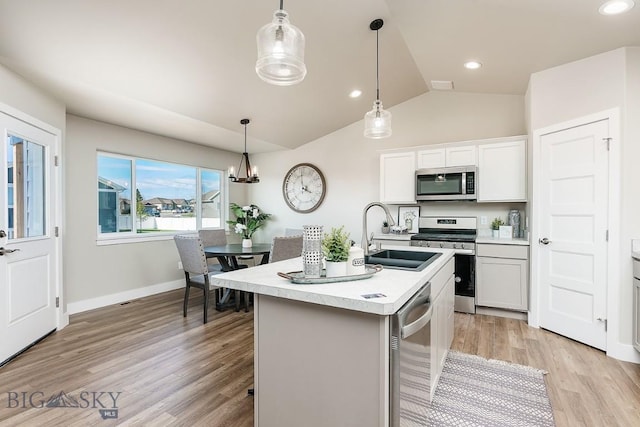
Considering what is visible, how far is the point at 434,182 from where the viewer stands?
428 cm

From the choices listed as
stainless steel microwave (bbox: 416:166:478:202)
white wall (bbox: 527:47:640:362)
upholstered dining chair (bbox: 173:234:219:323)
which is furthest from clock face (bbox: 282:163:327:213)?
white wall (bbox: 527:47:640:362)

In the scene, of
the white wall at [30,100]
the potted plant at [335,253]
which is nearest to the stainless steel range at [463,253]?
the potted plant at [335,253]

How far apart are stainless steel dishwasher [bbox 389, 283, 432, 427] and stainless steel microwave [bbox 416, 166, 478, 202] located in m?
2.67

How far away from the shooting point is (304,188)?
19.3ft

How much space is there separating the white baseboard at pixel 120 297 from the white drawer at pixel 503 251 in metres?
4.28

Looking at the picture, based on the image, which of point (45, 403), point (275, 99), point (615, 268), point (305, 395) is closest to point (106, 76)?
point (275, 99)

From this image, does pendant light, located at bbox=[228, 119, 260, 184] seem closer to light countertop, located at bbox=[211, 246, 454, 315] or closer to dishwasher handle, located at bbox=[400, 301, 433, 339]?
light countertop, located at bbox=[211, 246, 454, 315]

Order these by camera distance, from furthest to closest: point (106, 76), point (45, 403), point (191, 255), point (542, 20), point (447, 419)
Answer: point (191, 255), point (106, 76), point (542, 20), point (45, 403), point (447, 419)

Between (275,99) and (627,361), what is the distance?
4197 millimetres

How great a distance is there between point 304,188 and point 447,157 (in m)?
2.51

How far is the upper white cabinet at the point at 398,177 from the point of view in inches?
177

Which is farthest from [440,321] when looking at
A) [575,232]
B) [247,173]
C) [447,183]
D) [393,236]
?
[247,173]

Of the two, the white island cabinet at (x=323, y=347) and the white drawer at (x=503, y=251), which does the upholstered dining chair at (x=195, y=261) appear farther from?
the white drawer at (x=503, y=251)

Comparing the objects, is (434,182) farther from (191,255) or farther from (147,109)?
(147,109)
